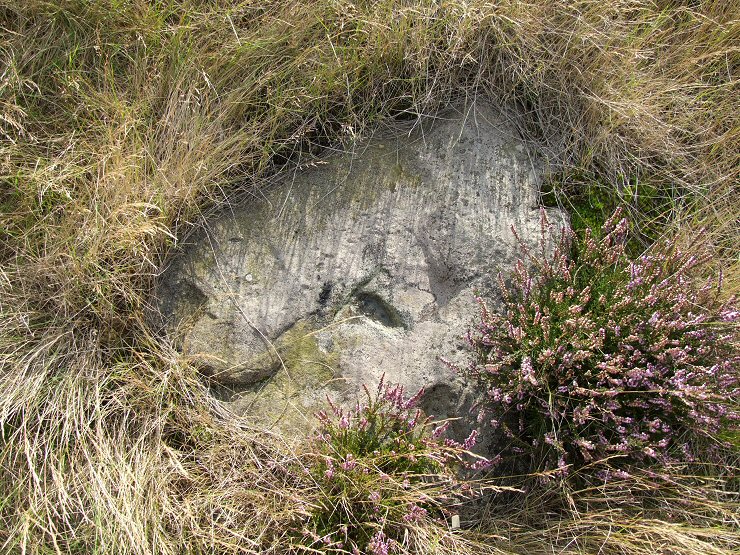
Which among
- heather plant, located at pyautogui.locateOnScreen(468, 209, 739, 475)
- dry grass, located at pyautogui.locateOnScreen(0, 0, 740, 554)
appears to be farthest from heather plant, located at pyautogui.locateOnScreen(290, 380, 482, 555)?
heather plant, located at pyautogui.locateOnScreen(468, 209, 739, 475)

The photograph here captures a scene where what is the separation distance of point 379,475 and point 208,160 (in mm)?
1692

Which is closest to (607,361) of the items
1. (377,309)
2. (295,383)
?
(377,309)

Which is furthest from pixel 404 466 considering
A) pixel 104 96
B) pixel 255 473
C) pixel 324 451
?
pixel 104 96

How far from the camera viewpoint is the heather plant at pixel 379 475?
2.90 metres

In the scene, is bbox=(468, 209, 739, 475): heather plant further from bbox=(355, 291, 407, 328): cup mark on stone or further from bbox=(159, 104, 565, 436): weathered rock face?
bbox=(355, 291, 407, 328): cup mark on stone

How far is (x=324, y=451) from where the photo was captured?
119 inches

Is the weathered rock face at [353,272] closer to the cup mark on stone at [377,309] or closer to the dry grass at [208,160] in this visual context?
the cup mark on stone at [377,309]

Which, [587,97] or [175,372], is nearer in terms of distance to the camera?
[175,372]

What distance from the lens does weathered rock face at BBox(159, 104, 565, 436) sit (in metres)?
3.23

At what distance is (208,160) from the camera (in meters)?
3.33

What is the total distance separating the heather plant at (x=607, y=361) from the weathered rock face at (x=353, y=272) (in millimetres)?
225

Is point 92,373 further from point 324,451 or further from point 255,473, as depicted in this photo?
point 324,451

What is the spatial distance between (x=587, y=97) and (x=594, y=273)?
0.94 m

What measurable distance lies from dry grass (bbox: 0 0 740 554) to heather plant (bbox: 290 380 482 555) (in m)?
0.15
